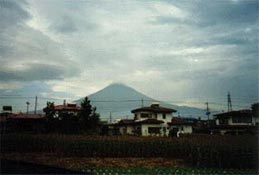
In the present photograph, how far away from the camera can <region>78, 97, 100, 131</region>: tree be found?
34812 millimetres

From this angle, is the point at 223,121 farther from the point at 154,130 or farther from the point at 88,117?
the point at 88,117

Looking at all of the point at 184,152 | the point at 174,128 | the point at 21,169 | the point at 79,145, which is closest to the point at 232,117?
the point at 174,128

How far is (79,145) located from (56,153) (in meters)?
2.04

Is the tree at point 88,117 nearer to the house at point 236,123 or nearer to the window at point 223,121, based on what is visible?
the house at point 236,123

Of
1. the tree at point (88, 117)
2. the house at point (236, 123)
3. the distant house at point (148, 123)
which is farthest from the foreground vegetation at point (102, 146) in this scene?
the house at point (236, 123)

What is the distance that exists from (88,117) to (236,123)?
85.0 feet

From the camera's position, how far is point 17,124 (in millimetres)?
39906

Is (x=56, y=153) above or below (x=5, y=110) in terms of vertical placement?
below

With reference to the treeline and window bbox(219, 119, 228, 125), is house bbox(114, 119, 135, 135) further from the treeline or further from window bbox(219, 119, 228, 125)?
the treeline

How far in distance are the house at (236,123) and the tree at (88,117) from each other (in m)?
22.0

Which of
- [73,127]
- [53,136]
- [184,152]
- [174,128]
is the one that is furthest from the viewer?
[174,128]

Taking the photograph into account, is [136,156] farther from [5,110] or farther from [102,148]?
[5,110]

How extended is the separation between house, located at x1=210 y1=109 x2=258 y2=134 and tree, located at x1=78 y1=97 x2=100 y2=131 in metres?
22.0

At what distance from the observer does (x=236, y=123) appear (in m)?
50.7
